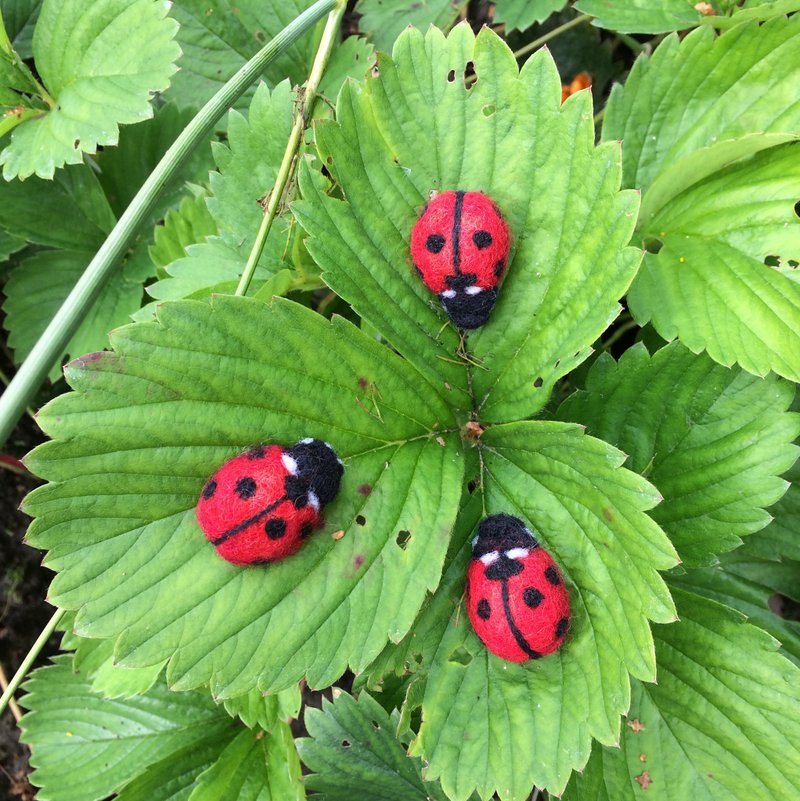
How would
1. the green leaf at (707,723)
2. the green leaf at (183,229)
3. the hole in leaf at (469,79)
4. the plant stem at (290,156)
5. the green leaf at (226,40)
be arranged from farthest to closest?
1. the green leaf at (226,40)
2. the green leaf at (183,229)
3. the plant stem at (290,156)
4. the green leaf at (707,723)
5. the hole in leaf at (469,79)

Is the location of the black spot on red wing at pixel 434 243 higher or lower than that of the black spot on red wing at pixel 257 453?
higher

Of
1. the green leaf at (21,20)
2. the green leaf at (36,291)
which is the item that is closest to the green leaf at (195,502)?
the green leaf at (36,291)

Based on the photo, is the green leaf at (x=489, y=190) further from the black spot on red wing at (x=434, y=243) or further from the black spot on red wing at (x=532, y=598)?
the black spot on red wing at (x=532, y=598)

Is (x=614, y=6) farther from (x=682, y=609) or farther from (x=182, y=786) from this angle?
(x=182, y=786)

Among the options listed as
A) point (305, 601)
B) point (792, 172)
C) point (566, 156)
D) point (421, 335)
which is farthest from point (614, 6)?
point (305, 601)

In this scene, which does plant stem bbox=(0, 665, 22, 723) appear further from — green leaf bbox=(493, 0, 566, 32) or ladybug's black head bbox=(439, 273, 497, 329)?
green leaf bbox=(493, 0, 566, 32)
